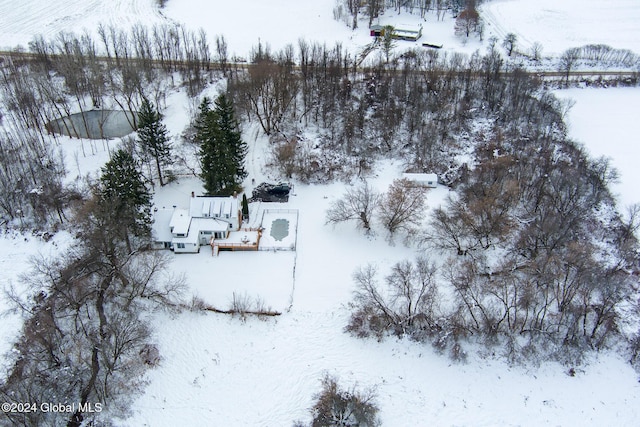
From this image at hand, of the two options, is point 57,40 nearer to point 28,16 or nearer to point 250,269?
point 28,16

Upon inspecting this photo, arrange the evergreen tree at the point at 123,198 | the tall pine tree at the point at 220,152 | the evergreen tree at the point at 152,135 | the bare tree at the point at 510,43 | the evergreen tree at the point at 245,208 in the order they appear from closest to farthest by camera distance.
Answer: the evergreen tree at the point at 123,198, the tall pine tree at the point at 220,152, the evergreen tree at the point at 245,208, the evergreen tree at the point at 152,135, the bare tree at the point at 510,43

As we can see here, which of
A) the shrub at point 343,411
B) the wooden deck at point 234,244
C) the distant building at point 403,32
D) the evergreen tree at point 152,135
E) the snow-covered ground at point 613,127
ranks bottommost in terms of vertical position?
the shrub at point 343,411

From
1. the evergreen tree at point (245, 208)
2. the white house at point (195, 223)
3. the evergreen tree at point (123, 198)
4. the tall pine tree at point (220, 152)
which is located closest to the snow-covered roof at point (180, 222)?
the white house at point (195, 223)

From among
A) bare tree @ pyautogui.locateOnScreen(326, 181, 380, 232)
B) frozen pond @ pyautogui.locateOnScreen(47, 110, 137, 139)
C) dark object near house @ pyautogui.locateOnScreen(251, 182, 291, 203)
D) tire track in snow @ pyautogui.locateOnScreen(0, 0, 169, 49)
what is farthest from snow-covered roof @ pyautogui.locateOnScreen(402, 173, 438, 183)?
tire track in snow @ pyautogui.locateOnScreen(0, 0, 169, 49)

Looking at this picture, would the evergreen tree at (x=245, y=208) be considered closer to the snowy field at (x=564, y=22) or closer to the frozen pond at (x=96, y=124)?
the frozen pond at (x=96, y=124)

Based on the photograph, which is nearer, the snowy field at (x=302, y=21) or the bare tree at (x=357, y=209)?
the bare tree at (x=357, y=209)

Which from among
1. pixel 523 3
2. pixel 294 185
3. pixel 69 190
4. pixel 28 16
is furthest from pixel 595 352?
pixel 28 16

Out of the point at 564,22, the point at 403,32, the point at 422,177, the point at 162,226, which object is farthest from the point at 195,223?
the point at 564,22
